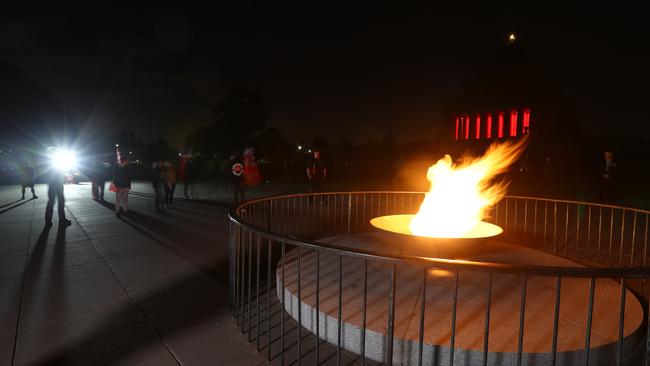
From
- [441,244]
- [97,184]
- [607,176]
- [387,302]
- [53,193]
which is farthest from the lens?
[97,184]

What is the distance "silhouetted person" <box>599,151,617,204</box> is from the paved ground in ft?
38.7

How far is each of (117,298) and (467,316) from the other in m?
4.34

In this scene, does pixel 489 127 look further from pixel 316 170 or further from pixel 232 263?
pixel 232 263

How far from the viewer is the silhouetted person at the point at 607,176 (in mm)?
12280

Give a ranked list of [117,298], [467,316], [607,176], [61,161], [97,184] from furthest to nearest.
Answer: [97,184] < [607,176] < [61,161] < [117,298] < [467,316]

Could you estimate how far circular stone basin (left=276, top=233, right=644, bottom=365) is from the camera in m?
3.43

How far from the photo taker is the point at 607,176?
41.0 feet

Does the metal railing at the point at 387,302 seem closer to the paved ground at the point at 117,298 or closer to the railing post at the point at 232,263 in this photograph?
the railing post at the point at 232,263

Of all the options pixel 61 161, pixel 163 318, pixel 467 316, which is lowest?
pixel 163 318

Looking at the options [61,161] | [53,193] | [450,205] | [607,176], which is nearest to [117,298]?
[450,205]

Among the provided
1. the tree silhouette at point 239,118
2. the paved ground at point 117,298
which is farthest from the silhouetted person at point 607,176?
the tree silhouette at point 239,118

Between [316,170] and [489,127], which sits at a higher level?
[489,127]

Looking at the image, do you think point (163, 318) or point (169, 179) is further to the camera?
point (169, 179)

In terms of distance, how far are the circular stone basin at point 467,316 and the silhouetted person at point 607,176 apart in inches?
355
